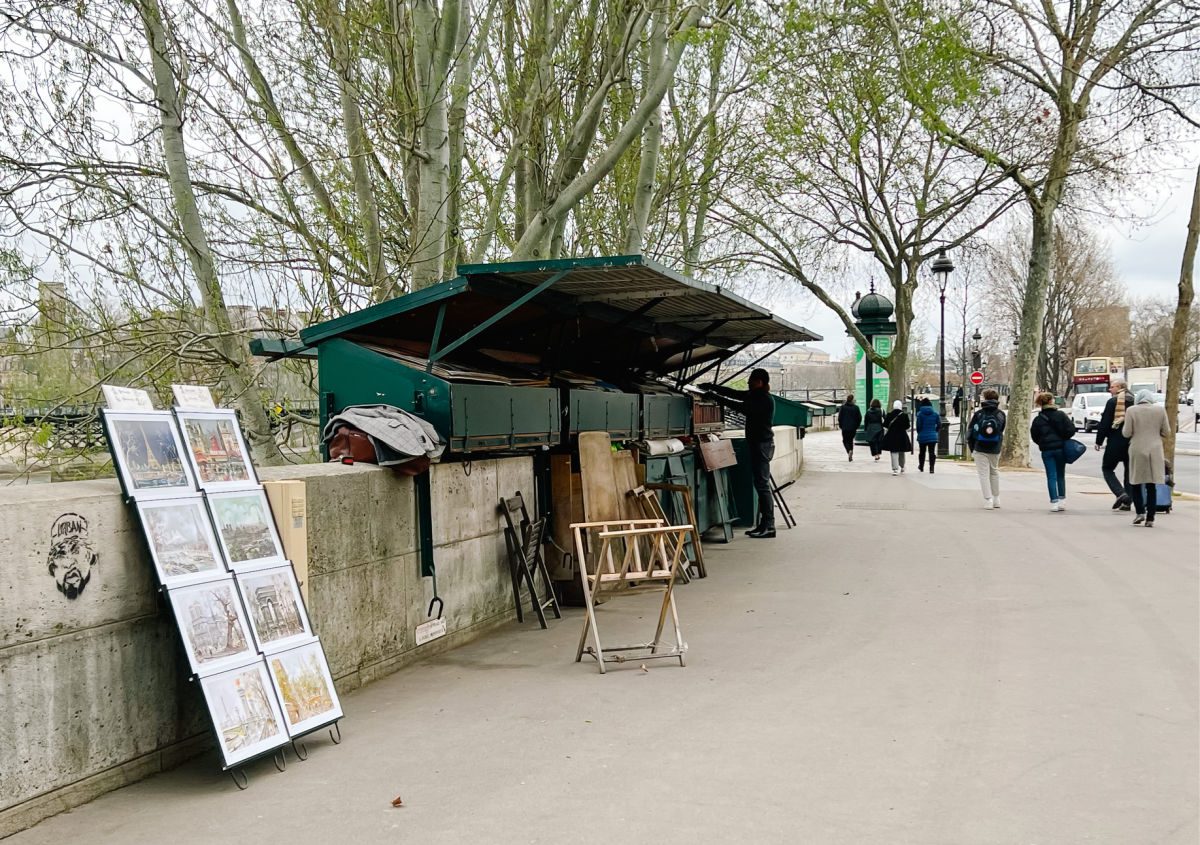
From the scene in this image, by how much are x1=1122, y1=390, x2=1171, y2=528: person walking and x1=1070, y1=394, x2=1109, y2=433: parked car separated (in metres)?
36.7

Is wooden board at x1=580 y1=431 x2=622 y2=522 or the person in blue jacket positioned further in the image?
the person in blue jacket

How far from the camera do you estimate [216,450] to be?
198 inches

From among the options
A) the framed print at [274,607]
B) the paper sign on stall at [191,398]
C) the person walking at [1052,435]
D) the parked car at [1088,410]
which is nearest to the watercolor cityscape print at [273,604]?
the framed print at [274,607]

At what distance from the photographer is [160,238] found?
1022 cm

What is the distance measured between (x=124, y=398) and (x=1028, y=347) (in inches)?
993

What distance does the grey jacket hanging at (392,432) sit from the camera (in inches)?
254

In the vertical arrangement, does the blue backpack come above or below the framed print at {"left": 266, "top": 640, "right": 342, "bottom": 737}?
above

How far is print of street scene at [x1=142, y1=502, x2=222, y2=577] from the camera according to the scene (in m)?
4.48

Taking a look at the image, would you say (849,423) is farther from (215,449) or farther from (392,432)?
(215,449)

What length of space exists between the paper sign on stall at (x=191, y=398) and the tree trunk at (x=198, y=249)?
4.36m

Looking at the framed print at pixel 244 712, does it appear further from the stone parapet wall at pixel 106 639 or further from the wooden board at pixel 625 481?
the wooden board at pixel 625 481

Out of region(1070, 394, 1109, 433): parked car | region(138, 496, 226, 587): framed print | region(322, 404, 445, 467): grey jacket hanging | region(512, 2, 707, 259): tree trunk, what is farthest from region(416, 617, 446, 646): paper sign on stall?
region(1070, 394, 1109, 433): parked car

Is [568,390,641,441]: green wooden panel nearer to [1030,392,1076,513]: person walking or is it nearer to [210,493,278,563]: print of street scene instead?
[210,493,278,563]: print of street scene

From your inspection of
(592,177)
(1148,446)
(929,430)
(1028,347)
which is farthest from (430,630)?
(1028,347)
